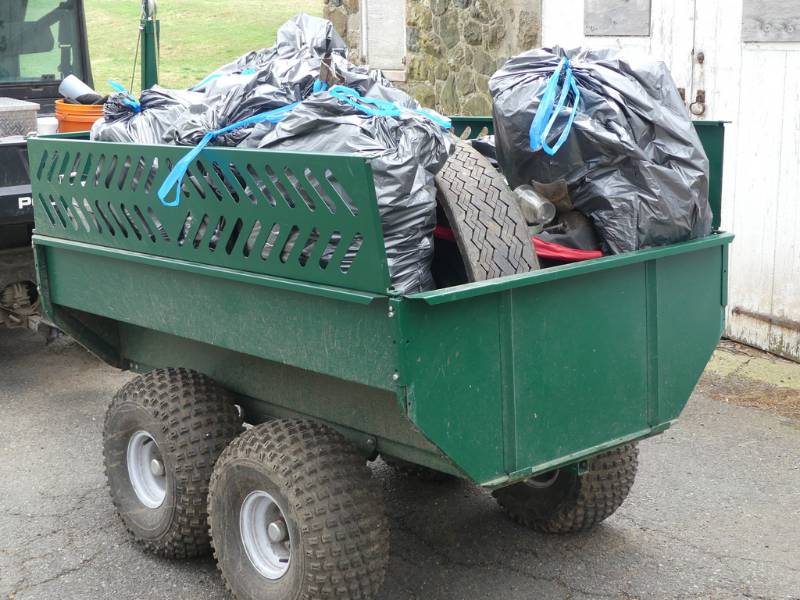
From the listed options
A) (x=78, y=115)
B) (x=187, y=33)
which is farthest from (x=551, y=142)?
(x=187, y=33)

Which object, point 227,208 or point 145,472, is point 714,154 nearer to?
point 227,208

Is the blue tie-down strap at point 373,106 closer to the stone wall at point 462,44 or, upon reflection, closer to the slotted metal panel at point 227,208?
the slotted metal panel at point 227,208

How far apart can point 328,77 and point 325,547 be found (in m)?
1.77

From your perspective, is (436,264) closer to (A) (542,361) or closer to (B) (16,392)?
(A) (542,361)

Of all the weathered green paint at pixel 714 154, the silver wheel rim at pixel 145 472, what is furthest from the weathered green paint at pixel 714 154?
the silver wheel rim at pixel 145 472

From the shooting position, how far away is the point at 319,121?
3.44 m

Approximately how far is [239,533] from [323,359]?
2.48ft

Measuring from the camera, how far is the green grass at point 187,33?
18.8m

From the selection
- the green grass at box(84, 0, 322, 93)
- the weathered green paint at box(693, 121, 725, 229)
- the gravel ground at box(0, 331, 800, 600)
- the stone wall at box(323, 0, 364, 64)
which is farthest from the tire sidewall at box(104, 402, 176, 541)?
the green grass at box(84, 0, 322, 93)

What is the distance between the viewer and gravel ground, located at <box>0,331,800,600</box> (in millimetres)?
3783

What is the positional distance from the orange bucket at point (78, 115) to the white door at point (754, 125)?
331cm

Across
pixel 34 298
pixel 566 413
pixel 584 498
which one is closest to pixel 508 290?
pixel 566 413

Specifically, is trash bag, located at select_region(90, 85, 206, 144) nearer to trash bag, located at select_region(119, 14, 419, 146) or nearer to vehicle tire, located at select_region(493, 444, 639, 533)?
trash bag, located at select_region(119, 14, 419, 146)

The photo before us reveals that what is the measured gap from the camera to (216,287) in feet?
11.5
